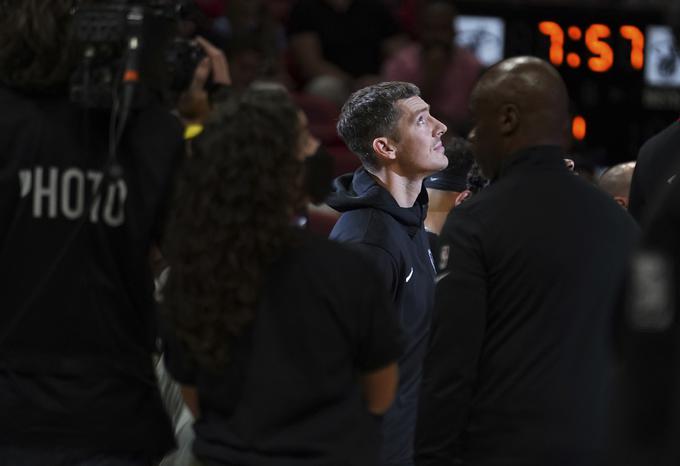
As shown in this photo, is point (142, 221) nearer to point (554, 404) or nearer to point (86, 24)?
point (86, 24)

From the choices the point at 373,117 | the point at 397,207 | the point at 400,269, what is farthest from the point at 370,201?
the point at 373,117

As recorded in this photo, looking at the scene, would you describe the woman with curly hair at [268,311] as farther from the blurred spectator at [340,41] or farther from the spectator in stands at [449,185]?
the blurred spectator at [340,41]

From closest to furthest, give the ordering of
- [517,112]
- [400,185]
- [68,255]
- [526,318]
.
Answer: [68,255], [526,318], [517,112], [400,185]

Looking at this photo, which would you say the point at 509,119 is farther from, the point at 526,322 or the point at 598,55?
the point at 598,55

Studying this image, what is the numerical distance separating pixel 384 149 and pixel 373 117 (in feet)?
0.38

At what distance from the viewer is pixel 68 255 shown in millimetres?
3287

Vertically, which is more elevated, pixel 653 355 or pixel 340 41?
pixel 653 355

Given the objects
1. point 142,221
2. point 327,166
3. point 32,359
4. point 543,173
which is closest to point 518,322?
point 543,173

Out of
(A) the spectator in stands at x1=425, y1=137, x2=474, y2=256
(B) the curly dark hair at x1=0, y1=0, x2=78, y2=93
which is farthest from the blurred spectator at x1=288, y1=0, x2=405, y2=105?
(B) the curly dark hair at x1=0, y1=0, x2=78, y2=93

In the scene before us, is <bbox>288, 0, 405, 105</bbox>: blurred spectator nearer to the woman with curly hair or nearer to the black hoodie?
the black hoodie

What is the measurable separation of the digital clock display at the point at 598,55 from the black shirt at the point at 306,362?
5.41 metres

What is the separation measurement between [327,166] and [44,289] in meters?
0.72

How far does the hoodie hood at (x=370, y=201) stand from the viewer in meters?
4.45

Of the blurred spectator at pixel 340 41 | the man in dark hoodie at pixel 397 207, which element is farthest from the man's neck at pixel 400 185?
the blurred spectator at pixel 340 41
